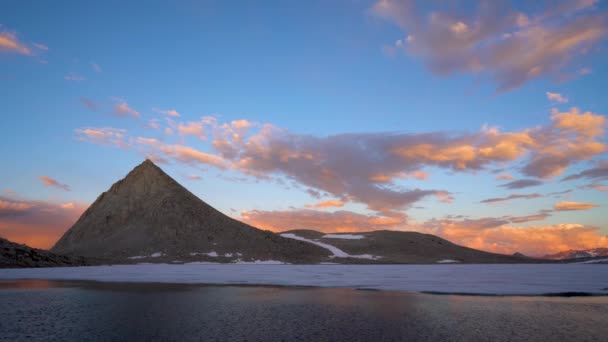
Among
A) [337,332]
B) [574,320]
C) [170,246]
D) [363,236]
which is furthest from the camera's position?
[363,236]

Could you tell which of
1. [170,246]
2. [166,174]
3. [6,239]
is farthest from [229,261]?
[166,174]

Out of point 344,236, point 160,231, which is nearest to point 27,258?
point 160,231

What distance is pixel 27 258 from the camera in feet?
168

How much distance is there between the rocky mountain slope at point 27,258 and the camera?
4938 cm

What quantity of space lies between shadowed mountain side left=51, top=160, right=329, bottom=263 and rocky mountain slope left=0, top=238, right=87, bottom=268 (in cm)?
Answer: 2287

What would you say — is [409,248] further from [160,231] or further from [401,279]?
[401,279]

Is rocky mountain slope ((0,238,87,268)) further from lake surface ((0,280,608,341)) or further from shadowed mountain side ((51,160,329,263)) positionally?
lake surface ((0,280,608,341))

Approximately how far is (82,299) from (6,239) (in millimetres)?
49495

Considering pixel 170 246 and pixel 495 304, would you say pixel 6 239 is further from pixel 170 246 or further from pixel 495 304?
pixel 495 304

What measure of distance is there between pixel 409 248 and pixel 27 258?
90365mm

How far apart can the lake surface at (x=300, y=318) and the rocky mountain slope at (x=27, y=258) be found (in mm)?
38465

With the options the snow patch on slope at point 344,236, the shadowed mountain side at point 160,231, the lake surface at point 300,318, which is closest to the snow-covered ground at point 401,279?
the lake surface at point 300,318

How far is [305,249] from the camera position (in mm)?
102562

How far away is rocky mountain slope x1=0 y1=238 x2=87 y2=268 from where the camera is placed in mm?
49375
